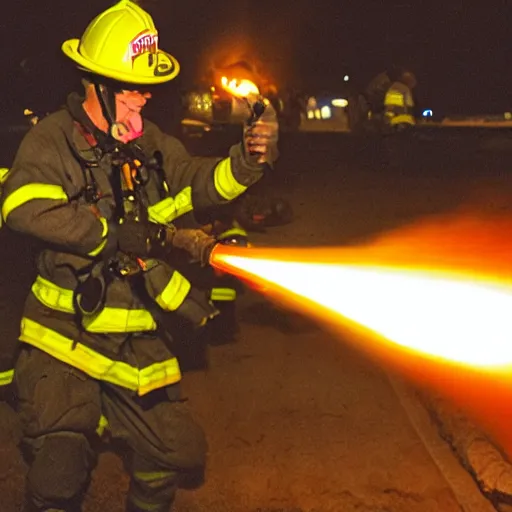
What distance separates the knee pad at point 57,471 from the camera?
358 centimetres

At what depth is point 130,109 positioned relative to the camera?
368 centimetres

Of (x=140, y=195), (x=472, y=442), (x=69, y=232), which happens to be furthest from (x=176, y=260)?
(x=472, y=442)

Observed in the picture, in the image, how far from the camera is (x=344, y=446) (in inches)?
194

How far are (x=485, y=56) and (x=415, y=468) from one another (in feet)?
117

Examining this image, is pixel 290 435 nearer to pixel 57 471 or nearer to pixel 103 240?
pixel 57 471

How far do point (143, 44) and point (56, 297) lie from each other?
3.97 ft

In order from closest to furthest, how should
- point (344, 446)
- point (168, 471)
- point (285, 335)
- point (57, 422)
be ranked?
point (57, 422) → point (168, 471) → point (344, 446) → point (285, 335)

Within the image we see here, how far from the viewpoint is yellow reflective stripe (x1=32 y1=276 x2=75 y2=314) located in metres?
3.75

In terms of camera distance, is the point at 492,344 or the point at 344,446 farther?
the point at 344,446

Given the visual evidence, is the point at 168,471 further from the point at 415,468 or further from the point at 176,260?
the point at 415,468

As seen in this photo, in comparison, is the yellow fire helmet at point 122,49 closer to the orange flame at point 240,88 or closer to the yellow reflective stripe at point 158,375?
the orange flame at point 240,88

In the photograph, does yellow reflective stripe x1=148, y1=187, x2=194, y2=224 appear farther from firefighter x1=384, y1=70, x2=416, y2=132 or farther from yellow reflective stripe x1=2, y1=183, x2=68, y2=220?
firefighter x1=384, y1=70, x2=416, y2=132

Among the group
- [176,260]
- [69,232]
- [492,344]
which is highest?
[69,232]

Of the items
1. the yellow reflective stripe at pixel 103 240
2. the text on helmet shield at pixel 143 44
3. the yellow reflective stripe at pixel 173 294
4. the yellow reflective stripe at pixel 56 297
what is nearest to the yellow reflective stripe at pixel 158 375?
the yellow reflective stripe at pixel 173 294
